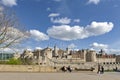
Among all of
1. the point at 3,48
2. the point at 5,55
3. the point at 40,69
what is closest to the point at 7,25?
the point at 3,48

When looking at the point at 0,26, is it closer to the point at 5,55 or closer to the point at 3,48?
the point at 3,48

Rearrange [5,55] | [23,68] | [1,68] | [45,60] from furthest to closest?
1. [45,60]
2. [5,55]
3. [23,68]
4. [1,68]

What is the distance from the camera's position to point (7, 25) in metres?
47.8

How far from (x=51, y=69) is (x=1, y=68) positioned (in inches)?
514

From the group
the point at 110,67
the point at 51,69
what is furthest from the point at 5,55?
the point at 110,67

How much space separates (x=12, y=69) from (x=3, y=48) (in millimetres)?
6449

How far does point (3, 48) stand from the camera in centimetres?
4866

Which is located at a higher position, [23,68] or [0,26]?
[0,26]

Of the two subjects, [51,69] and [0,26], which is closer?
[0,26]

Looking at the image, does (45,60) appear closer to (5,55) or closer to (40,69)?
(5,55)

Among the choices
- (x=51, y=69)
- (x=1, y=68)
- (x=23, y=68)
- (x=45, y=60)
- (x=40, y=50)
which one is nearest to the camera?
(x=1, y=68)

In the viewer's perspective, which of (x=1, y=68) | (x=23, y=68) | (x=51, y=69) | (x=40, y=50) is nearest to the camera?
(x=1, y=68)

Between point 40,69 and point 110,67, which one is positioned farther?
point 110,67

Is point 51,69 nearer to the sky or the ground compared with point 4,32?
nearer to the ground
